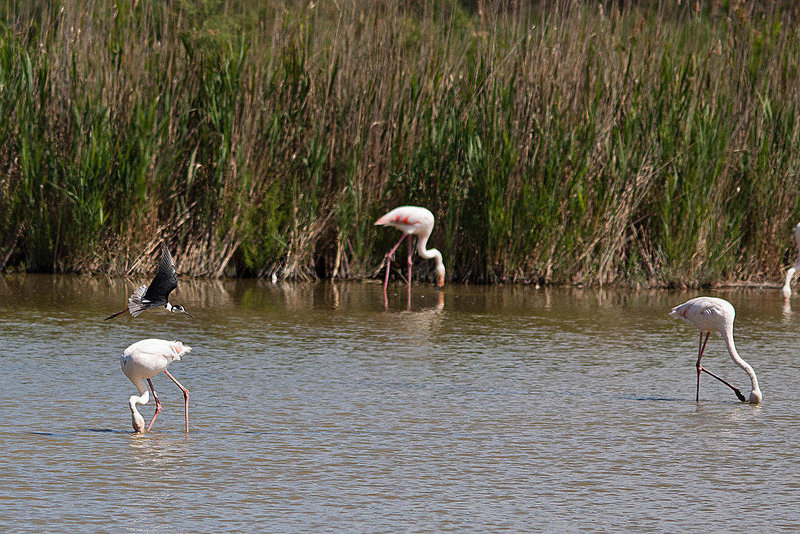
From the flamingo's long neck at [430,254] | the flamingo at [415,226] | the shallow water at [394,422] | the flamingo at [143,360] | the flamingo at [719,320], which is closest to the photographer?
the shallow water at [394,422]

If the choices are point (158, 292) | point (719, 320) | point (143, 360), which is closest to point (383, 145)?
point (719, 320)

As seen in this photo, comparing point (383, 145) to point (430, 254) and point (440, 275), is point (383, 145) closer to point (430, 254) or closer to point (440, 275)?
point (430, 254)

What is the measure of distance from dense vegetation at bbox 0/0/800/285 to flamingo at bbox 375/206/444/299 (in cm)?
40

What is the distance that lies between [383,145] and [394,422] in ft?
17.7

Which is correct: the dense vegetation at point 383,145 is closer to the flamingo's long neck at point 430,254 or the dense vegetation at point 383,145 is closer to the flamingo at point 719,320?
the flamingo's long neck at point 430,254

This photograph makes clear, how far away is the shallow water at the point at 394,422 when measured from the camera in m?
4.14

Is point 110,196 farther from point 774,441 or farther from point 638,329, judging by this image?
point 774,441

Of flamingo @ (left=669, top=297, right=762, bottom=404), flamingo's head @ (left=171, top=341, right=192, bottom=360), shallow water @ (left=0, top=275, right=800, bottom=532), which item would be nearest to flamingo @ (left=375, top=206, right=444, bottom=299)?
shallow water @ (left=0, top=275, right=800, bottom=532)

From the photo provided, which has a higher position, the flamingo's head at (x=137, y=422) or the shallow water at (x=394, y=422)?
the flamingo's head at (x=137, y=422)

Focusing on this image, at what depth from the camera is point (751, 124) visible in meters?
10.6

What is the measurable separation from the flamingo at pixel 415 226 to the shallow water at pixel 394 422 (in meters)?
1.08

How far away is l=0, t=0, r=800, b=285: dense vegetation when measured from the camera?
33.1 ft

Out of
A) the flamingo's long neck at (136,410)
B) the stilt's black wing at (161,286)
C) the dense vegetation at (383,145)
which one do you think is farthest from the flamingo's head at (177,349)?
the dense vegetation at (383,145)

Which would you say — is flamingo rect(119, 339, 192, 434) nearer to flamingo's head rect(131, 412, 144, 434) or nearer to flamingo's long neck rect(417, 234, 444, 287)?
flamingo's head rect(131, 412, 144, 434)
